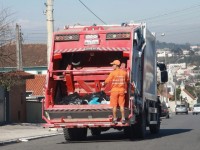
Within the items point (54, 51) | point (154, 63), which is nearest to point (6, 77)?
point (154, 63)

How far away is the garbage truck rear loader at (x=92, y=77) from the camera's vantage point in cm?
1702

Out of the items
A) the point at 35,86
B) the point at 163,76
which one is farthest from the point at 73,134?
the point at 35,86

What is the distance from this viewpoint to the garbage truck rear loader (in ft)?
55.8

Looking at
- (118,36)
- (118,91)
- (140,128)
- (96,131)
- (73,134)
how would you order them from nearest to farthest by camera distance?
1. (118,91)
2. (118,36)
3. (140,128)
4. (73,134)
5. (96,131)

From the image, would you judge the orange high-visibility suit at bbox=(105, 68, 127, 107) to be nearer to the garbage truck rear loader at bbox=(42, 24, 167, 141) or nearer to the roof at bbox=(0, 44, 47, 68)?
the garbage truck rear loader at bbox=(42, 24, 167, 141)

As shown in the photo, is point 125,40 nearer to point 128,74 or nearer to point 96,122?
point 128,74

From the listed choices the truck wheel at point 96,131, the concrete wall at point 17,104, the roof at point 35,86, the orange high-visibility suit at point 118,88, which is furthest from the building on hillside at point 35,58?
the orange high-visibility suit at point 118,88

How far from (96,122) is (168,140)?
7.81 feet

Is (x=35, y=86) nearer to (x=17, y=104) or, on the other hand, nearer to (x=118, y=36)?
(x=17, y=104)

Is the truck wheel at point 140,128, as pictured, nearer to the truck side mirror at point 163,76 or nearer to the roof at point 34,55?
the truck side mirror at point 163,76

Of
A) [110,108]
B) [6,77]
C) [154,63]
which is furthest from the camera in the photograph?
[6,77]

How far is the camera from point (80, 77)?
18219 mm

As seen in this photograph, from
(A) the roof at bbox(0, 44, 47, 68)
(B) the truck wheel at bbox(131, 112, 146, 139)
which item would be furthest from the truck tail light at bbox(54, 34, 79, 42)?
(A) the roof at bbox(0, 44, 47, 68)

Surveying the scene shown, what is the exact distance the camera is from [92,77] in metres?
18.1
